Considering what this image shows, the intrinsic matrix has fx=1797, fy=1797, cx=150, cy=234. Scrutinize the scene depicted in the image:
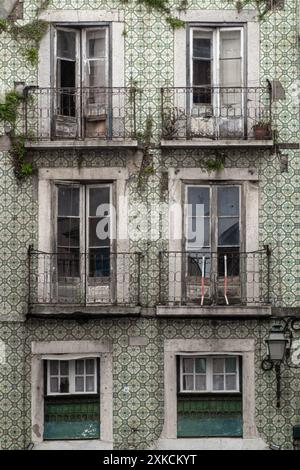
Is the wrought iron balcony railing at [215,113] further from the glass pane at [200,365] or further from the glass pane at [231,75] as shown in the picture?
the glass pane at [200,365]

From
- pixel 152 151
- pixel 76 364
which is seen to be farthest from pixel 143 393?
pixel 152 151

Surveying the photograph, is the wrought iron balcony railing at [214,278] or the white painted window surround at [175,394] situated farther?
the wrought iron balcony railing at [214,278]

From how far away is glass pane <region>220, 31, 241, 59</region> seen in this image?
28.5m

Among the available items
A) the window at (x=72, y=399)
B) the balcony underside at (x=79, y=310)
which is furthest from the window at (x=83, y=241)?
the window at (x=72, y=399)

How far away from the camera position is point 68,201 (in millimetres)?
28297

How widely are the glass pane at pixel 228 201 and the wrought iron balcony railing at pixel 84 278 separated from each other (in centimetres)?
154

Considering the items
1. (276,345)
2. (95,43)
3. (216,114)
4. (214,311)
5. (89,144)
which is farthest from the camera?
(95,43)

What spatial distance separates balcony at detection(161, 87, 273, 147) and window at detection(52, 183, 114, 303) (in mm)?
1522

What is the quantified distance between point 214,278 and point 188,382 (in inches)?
65.8

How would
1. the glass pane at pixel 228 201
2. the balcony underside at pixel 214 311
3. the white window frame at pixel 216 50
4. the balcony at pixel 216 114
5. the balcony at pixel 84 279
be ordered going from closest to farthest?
the balcony underside at pixel 214 311, the balcony at pixel 84 279, the balcony at pixel 216 114, the glass pane at pixel 228 201, the white window frame at pixel 216 50

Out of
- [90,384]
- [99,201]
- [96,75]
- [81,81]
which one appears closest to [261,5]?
[96,75]

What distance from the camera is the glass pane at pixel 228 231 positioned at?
2820 cm

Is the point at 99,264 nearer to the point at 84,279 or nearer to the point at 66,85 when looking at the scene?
the point at 84,279

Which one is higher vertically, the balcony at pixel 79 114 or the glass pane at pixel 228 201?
the balcony at pixel 79 114
